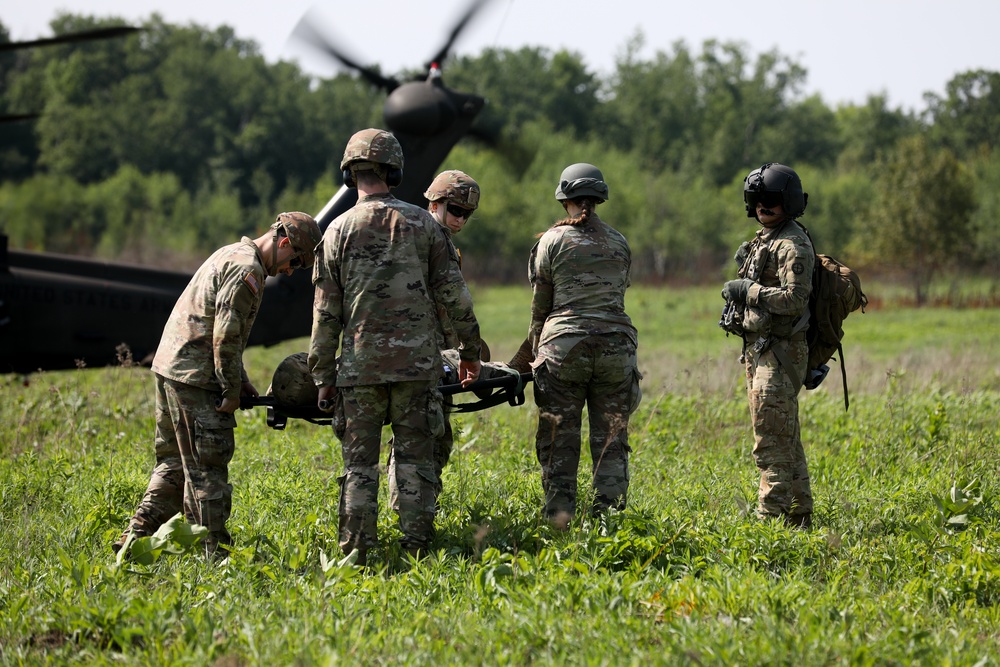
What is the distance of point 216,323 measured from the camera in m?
5.07

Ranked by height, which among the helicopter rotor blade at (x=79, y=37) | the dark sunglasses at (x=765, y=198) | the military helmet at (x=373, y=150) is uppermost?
the helicopter rotor blade at (x=79, y=37)

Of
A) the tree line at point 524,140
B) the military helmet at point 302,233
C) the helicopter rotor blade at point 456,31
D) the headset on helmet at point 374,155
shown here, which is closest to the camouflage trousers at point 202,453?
the military helmet at point 302,233

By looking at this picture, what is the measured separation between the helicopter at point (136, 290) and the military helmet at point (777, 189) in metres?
5.11

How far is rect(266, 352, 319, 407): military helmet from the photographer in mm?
5391

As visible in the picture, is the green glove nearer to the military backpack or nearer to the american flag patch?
the military backpack

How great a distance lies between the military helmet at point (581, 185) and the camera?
5754mm

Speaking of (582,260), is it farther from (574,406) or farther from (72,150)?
(72,150)

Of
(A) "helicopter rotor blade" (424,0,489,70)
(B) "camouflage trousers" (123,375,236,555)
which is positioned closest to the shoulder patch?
(B) "camouflage trousers" (123,375,236,555)

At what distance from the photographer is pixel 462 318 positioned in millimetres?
5219

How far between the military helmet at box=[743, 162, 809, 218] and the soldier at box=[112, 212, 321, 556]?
2610mm

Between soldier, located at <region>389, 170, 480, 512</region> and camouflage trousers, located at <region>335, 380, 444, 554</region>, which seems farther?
soldier, located at <region>389, 170, 480, 512</region>

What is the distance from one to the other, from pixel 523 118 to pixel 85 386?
77810mm

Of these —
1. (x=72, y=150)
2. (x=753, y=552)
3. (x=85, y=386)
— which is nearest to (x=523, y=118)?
(x=72, y=150)

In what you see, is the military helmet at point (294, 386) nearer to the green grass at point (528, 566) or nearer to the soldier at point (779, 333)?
the green grass at point (528, 566)
